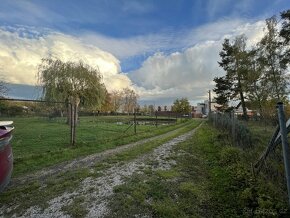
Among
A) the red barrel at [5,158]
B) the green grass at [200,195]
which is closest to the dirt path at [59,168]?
the red barrel at [5,158]

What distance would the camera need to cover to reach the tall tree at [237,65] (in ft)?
108

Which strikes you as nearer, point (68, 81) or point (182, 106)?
point (68, 81)

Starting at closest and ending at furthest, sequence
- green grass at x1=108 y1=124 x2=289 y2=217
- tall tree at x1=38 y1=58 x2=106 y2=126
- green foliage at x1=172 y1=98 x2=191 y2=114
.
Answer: green grass at x1=108 y1=124 x2=289 y2=217, tall tree at x1=38 y1=58 x2=106 y2=126, green foliage at x1=172 y1=98 x2=191 y2=114

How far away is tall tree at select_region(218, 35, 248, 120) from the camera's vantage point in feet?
108

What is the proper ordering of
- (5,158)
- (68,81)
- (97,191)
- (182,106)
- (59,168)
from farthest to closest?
(182,106)
(68,81)
(59,168)
(97,191)
(5,158)

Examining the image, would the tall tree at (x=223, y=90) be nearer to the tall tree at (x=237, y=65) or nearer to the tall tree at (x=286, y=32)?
the tall tree at (x=237, y=65)

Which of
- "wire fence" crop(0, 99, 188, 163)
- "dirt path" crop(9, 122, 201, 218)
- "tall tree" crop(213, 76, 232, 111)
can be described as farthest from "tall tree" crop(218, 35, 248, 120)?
"dirt path" crop(9, 122, 201, 218)

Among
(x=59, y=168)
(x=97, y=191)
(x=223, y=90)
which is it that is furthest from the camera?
(x=223, y=90)

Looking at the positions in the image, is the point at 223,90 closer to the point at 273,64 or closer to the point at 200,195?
the point at 273,64

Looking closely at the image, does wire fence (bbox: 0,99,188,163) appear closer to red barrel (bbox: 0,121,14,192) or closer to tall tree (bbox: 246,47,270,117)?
red barrel (bbox: 0,121,14,192)

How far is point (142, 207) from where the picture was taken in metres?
3.82

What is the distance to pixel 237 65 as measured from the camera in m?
34.8

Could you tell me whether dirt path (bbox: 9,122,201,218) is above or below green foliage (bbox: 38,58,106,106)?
below

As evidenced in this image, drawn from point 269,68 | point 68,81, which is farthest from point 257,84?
point 68,81
